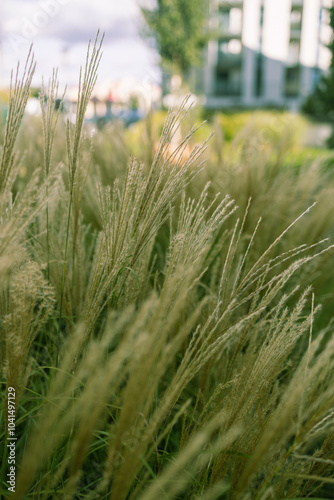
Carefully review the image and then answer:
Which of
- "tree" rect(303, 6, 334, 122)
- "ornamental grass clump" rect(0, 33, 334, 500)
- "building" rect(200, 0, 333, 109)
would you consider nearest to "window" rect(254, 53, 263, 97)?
"building" rect(200, 0, 333, 109)

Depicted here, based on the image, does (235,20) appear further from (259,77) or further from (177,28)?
(177,28)

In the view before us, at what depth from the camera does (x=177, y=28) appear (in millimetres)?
21609

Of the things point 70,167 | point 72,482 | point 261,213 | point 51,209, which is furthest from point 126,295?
point 261,213

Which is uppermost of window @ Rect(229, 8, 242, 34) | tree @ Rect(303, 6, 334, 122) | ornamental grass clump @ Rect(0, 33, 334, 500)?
window @ Rect(229, 8, 242, 34)

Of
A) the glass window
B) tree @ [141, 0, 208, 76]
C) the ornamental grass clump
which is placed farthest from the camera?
the glass window

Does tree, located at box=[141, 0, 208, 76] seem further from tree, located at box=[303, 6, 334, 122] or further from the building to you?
tree, located at box=[303, 6, 334, 122]

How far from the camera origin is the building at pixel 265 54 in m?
29.6

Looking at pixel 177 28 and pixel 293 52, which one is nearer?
pixel 177 28

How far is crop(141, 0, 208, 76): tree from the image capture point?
2136 cm

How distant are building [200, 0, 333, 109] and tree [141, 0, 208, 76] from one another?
7744 millimetres

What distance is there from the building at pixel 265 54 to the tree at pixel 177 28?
25.4 ft

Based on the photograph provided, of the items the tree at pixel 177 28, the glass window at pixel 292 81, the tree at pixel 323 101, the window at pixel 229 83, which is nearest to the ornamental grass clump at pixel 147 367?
the tree at pixel 323 101

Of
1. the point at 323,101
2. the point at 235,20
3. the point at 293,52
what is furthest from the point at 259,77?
the point at 323,101

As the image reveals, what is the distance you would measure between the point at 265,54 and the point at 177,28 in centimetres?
1100
